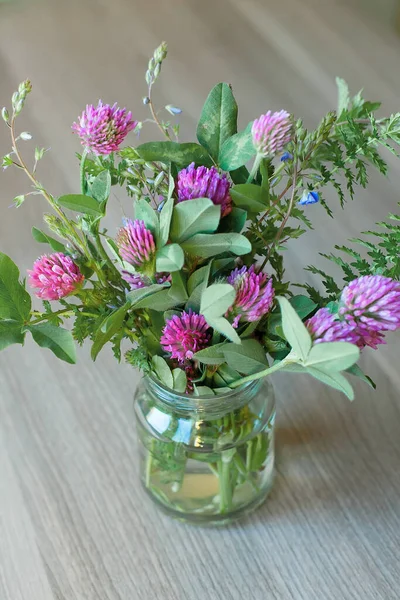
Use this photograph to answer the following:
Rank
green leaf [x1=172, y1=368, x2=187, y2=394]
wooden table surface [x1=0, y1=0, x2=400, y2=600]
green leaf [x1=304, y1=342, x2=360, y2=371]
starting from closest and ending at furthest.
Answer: green leaf [x1=304, y1=342, x2=360, y2=371], green leaf [x1=172, y1=368, x2=187, y2=394], wooden table surface [x1=0, y1=0, x2=400, y2=600]

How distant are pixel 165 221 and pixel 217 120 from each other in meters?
0.09

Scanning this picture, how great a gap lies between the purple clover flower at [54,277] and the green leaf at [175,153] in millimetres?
79

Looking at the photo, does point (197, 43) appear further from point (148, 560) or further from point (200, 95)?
point (148, 560)

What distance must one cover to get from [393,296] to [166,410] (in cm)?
24

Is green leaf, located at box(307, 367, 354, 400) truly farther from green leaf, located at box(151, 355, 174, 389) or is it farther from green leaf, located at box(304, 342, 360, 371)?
green leaf, located at box(151, 355, 174, 389)

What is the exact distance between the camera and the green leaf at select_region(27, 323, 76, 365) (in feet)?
1.42

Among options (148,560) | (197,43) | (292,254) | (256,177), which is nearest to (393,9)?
(197,43)

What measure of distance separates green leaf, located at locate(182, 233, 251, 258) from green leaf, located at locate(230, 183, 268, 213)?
0.09 ft

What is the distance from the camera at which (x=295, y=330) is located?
0.36 metres

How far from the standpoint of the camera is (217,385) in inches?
18.9

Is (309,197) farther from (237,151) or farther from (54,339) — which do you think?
(54,339)

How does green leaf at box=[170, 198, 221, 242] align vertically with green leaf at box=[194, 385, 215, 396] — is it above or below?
above

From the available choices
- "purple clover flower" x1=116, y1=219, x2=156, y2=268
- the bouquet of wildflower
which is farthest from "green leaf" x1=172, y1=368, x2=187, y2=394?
"purple clover flower" x1=116, y1=219, x2=156, y2=268

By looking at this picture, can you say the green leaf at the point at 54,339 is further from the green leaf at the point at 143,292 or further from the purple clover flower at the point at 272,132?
the purple clover flower at the point at 272,132
